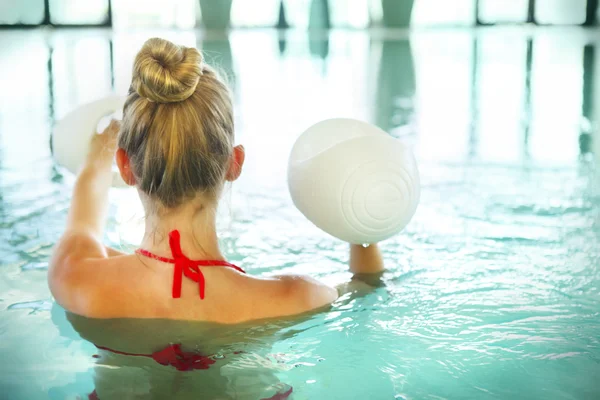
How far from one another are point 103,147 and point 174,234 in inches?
22.9

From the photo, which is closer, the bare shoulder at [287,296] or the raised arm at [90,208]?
the bare shoulder at [287,296]

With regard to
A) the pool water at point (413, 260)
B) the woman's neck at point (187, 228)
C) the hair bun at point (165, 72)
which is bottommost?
the pool water at point (413, 260)

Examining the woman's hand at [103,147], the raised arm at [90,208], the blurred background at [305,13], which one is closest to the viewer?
the raised arm at [90,208]

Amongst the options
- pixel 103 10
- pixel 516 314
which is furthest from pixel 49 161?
pixel 103 10

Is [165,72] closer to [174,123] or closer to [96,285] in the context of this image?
[174,123]

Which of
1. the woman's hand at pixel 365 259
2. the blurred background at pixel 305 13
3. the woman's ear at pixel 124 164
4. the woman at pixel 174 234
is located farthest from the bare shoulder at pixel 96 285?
the blurred background at pixel 305 13

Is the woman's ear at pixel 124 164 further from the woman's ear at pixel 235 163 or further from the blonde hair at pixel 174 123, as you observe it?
the woman's ear at pixel 235 163

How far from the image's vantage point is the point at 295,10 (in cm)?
2197

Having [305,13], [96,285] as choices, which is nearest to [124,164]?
[96,285]

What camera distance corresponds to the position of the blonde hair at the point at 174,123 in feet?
4.82

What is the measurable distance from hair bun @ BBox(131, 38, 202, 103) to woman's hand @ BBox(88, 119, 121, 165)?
57 cm

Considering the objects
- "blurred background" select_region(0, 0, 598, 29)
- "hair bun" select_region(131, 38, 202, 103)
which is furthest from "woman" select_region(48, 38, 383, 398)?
"blurred background" select_region(0, 0, 598, 29)

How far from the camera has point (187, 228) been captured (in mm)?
1597

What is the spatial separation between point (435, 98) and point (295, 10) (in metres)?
15.8
